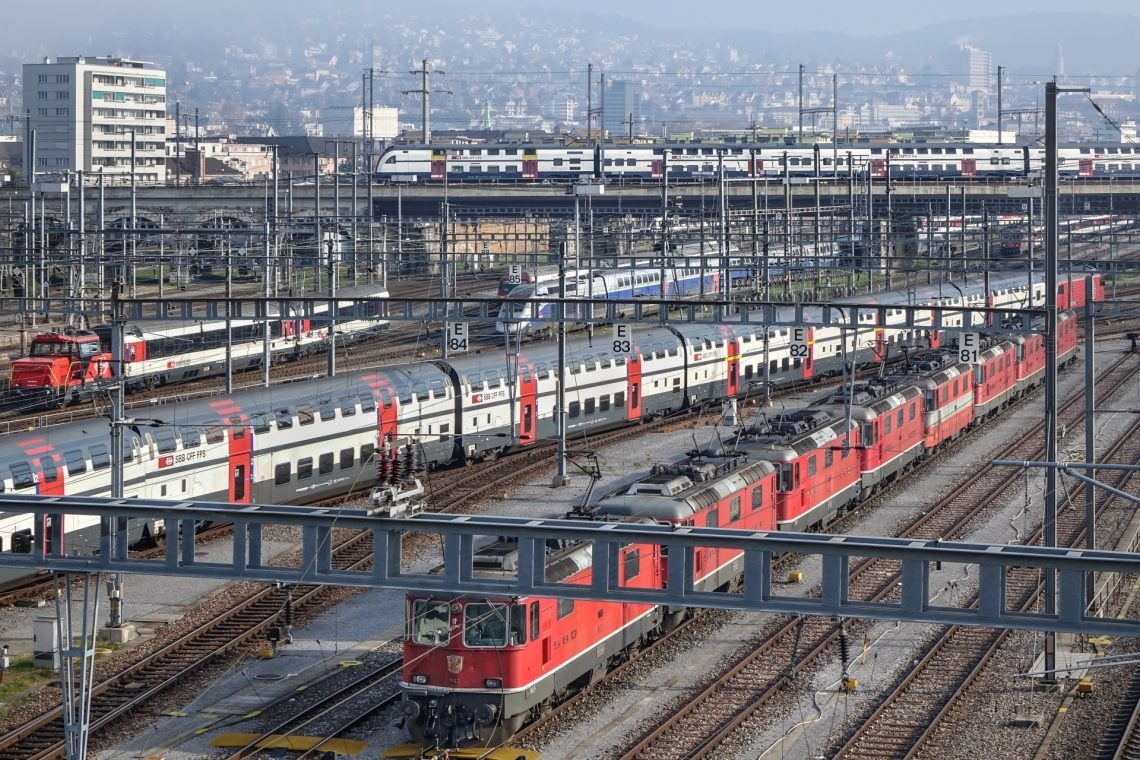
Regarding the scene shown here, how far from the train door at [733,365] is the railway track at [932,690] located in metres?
17.3

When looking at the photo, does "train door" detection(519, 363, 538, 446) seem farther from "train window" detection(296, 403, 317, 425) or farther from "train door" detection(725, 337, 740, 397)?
"train door" detection(725, 337, 740, 397)

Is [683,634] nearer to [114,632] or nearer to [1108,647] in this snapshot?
[1108,647]

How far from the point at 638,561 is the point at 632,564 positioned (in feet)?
0.43

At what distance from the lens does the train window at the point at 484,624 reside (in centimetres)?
1578

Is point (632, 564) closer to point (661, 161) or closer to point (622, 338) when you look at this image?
point (622, 338)

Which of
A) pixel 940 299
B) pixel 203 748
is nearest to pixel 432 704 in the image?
pixel 203 748

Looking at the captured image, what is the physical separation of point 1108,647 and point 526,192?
210 ft

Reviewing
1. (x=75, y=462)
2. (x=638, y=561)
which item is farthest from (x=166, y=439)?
(x=638, y=561)

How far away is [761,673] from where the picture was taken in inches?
754

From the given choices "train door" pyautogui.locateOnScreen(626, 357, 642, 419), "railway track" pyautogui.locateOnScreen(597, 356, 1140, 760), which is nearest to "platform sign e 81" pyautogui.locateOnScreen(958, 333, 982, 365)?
"railway track" pyautogui.locateOnScreen(597, 356, 1140, 760)

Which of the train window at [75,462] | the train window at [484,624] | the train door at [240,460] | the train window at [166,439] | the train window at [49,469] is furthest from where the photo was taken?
the train door at [240,460]

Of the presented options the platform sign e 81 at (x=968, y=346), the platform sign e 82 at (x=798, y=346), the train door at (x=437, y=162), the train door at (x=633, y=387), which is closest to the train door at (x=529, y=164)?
the train door at (x=437, y=162)

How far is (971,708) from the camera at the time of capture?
18.0 m

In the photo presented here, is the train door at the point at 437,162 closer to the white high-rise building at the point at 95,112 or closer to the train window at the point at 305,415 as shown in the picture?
the white high-rise building at the point at 95,112
